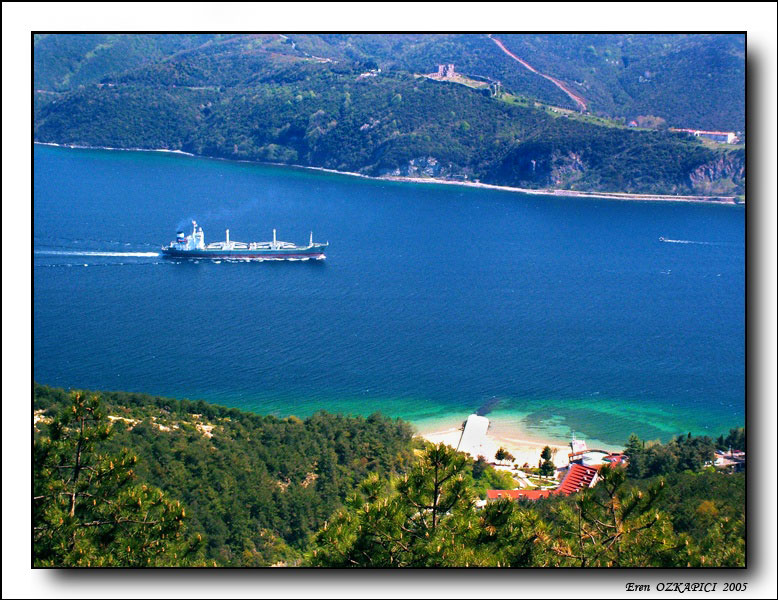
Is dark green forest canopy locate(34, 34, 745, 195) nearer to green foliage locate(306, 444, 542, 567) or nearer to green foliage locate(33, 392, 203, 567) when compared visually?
green foliage locate(306, 444, 542, 567)

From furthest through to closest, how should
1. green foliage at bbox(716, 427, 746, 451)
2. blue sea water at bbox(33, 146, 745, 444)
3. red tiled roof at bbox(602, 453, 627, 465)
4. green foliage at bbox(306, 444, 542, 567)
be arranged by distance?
blue sea water at bbox(33, 146, 745, 444) < red tiled roof at bbox(602, 453, 627, 465) < green foliage at bbox(716, 427, 746, 451) < green foliage at bbox(306, 444, 542, 567)

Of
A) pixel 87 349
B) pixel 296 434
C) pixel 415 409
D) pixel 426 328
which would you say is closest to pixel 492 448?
pixel 415 409

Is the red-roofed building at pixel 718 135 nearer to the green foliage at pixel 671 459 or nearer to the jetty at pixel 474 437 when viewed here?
the jetty at pixel 474 437

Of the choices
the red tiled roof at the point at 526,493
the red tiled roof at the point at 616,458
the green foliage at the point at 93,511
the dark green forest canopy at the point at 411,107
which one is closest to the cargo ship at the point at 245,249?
the red tiled roof at the point at 616,458

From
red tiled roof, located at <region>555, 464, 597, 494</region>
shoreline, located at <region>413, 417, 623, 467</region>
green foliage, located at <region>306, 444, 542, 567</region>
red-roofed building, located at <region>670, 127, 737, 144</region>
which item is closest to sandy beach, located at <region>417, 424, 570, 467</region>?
shoreline, located at <region>413, 417, 623, 467</region>

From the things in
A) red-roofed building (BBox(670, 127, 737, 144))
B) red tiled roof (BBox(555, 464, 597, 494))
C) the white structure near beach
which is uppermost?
red-roofed building (BBox(670, 127, 737, 144))

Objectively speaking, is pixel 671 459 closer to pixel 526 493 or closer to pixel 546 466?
pixel 546 466

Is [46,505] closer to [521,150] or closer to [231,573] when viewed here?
[231,573]
